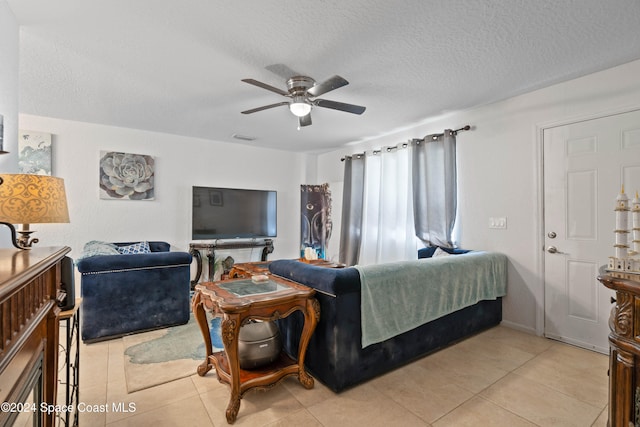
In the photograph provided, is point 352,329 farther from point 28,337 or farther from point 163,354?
point 163,354

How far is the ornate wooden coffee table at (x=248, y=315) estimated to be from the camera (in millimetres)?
1698

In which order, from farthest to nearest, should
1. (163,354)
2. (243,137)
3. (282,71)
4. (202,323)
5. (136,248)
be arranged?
(243,137) → (136,248) → (163,354) → (282,71) → (202,323)

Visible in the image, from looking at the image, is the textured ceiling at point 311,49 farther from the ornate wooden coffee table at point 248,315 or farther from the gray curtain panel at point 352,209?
the ornate wooden coffee table at point 248,315

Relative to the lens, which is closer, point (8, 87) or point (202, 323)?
point (8, 87)

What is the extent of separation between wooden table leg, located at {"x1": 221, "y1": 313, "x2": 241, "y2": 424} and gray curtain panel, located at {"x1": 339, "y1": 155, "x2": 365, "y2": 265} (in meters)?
3.32

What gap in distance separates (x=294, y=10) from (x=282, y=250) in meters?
4.24

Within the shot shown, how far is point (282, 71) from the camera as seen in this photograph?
2.42 metres

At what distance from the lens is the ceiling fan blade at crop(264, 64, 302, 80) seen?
7.72 feet

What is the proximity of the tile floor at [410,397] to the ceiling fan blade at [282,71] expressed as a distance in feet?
7.65

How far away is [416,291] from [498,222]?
1586 millimetres

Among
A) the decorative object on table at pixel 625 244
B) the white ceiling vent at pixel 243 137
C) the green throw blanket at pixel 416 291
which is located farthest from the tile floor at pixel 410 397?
the white ceiling vent at pixel 243 137

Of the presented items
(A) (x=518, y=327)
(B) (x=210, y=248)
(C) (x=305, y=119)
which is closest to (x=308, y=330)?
(C) (x=305, y=119)

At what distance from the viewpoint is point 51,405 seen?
1224 millimetres

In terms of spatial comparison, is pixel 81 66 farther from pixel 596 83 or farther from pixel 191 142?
pixel 596 83
